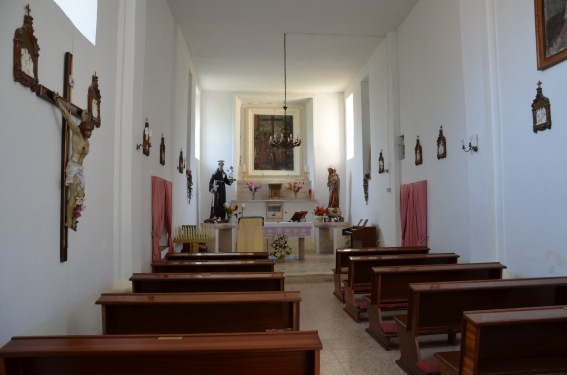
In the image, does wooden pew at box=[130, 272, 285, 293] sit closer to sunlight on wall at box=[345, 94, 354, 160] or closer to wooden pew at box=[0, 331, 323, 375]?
wooden pew at box=[0, 331, 323, 375]

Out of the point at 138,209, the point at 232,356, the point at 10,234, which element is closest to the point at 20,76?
the point at 10,234

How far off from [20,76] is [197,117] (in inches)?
379

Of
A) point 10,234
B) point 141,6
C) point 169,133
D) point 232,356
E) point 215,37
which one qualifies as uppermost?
point 215,37

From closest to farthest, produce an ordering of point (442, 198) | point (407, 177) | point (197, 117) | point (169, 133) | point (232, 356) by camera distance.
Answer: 1. point (232, 356)
2. point (442, 198)
3. point (169, 133)
4. point (407, 177)
5. point (197, 117)

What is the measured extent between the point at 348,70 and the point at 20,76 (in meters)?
9.71

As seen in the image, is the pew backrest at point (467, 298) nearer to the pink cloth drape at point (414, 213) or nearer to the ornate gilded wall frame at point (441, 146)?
the ornate gilded wall frame at point (441, 146)

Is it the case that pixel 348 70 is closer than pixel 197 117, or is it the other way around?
pixel 348 70

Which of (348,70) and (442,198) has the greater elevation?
(348,70)

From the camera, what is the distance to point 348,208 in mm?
12406

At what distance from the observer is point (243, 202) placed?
12.4 metres

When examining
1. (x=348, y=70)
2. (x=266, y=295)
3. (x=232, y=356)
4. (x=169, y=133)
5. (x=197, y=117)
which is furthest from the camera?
(x=197, y=117)

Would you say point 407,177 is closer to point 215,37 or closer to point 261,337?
point 215,37

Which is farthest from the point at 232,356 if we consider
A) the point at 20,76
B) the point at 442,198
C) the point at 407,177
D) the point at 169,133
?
the point at 407,177

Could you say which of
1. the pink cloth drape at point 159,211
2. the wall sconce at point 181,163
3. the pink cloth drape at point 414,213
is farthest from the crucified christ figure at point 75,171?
the pink cloth drape at point 414,213
